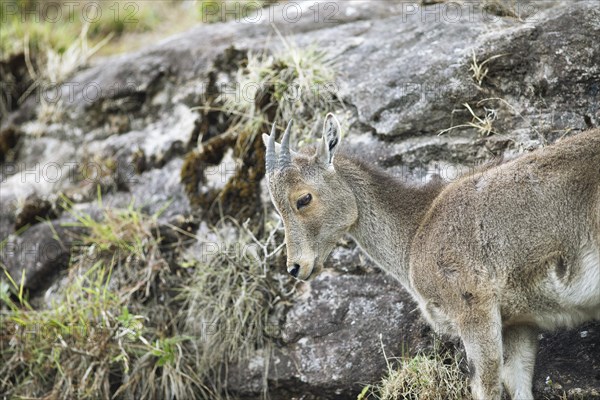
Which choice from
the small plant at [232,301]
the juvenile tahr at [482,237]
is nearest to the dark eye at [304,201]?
the juvenile tahr at [482,237]

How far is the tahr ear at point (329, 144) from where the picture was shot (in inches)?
261

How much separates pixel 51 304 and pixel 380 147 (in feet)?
13.4

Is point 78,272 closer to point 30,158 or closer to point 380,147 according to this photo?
point 30,158

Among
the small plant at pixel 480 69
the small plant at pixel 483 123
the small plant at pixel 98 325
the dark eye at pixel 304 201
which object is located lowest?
the small plant at pixel 98 325

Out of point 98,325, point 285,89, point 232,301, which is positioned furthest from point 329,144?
point 98,325

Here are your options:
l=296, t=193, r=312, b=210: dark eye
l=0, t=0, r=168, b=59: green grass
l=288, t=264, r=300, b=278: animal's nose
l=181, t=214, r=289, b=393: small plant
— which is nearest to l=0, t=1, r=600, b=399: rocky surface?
l=181, t=214, r=289, b=393: small plant

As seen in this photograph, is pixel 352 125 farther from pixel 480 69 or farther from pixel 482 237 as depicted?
pixel 482 237

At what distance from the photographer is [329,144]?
668 centimetres

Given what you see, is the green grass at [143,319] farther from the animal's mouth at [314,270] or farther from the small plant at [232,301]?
the animal's mouth at [314,270]

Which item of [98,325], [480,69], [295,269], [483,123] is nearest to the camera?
[295,269]

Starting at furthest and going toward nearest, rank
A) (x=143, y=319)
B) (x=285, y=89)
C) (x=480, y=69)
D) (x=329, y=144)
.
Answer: (x=285, y=89), (x=143, y=319), (x=480, y=69), (x=329, y=144)

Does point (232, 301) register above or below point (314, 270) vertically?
below

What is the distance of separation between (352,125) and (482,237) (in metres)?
3.04

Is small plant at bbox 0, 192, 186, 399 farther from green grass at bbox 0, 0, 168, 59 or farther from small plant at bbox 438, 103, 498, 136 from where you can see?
green grass at bbox 0, 0, 168, 59
